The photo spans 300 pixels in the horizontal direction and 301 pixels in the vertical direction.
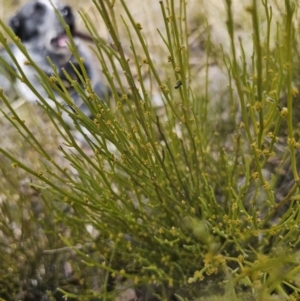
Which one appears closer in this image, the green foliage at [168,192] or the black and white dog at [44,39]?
the green foliage at [168,192]

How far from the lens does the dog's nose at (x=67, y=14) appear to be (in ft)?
5.97

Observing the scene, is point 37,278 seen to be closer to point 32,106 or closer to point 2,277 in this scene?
point 2,277

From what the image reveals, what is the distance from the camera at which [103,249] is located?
3.26 ft

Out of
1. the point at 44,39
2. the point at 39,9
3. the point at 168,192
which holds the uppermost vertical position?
the point at 39,9

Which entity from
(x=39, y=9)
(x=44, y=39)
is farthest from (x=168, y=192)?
(x=39, y=9)

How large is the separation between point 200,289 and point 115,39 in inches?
23.1

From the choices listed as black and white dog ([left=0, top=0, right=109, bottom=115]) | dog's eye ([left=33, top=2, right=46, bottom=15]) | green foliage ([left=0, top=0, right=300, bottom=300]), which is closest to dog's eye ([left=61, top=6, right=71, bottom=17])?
black and white dog ([left=0, top=0, right=109, bottom=115])

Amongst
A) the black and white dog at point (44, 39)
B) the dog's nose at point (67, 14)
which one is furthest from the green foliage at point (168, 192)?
the dog's nose at point (67, 14)

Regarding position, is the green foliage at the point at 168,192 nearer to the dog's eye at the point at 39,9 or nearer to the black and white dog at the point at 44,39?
the black and white dog at the point at 44,39

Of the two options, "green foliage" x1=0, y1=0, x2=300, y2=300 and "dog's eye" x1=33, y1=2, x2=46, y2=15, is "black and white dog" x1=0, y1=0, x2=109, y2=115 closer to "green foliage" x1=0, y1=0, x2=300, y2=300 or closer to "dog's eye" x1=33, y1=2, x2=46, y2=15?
"dog's eye" x1=33, y1=2, x2=46, y2=15

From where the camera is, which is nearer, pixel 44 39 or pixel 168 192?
pixel 168 192

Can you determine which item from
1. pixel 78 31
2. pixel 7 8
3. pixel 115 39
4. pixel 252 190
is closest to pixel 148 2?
pixel 78 31

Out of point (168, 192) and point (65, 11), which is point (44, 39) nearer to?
point (65, 11)

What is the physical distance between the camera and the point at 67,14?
71.8 inches
